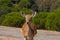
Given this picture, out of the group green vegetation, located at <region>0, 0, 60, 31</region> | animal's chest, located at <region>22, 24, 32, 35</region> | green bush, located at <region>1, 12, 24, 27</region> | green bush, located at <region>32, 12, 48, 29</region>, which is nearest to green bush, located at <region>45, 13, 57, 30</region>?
green vegetation, located at <region>0, 0, 60, 31</region>

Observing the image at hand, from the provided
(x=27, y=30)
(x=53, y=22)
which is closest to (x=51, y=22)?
(x=53, y=22)

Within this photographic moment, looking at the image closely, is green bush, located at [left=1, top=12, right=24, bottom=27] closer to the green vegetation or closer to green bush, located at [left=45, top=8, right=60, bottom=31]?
the green vegetation

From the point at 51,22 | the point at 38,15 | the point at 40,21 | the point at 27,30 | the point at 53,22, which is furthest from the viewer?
the point at 38,15

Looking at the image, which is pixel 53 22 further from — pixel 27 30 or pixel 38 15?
pixel 27 30

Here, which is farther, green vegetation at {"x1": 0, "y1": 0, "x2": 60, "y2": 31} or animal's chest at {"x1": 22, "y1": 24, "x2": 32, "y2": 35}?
green vegetation at {"x1": 0, "y1": 0, "x2": 60, "y2": 31}

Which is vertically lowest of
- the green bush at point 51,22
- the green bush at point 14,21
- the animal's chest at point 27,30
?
the green bush at point 14,21

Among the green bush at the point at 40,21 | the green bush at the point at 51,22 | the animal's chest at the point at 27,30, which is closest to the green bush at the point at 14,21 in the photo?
the green bush at the point at 40,21

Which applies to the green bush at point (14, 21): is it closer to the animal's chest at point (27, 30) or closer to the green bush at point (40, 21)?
the green bush at point (40, 21)

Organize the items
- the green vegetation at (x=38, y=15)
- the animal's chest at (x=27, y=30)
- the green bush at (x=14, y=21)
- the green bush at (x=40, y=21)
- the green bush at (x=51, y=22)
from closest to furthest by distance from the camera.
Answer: the animal's chest at (x=27, y=30) → the green bush at (x=51, y=22) → the green vegetation at (x=38, y=15) → the green bush at (x=40, y=21) → the green bush at (x=14, y=21)

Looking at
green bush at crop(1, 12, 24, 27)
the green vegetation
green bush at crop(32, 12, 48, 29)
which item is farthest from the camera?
green bush at crop(1, 12, 24, 27)

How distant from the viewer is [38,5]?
115ft

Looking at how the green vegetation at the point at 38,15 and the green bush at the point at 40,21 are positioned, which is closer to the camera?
the green vegetation at the point at 38,15

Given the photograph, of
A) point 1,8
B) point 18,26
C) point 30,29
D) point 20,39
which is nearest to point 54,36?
point 20,39

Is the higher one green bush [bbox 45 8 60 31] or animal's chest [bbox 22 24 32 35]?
animal's chest [bbox 22 24 32 35]
